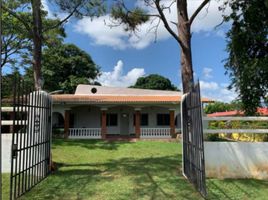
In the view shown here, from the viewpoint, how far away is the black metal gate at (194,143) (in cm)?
627

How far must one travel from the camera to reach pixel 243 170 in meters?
7.97

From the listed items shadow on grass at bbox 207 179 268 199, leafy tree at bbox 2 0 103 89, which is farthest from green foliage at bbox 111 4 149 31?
shadow on grass at bbox 207 179 268 199

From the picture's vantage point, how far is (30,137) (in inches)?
289

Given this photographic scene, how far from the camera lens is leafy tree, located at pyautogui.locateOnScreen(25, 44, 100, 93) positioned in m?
37.5

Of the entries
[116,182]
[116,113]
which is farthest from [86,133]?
[116,182]

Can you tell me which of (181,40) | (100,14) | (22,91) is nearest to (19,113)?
(22,91)

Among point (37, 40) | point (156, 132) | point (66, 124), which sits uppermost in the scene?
point (37, 40)

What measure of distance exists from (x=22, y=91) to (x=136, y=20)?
5971 mm

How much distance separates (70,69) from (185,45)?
1295 inches

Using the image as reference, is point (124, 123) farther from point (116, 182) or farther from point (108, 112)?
point (116, 182)

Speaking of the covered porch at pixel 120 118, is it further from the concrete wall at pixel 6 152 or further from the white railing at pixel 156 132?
the concrete wall at pixel 6 152

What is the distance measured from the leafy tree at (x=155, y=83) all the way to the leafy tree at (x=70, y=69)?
10.4 metres

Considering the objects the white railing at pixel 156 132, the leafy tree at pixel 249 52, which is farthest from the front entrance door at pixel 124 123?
the leafy tree at pixel 249 52

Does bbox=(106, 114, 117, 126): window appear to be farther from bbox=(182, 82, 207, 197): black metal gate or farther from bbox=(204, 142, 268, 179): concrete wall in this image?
bbox=(204, 142, 268, 179): concrete wall
